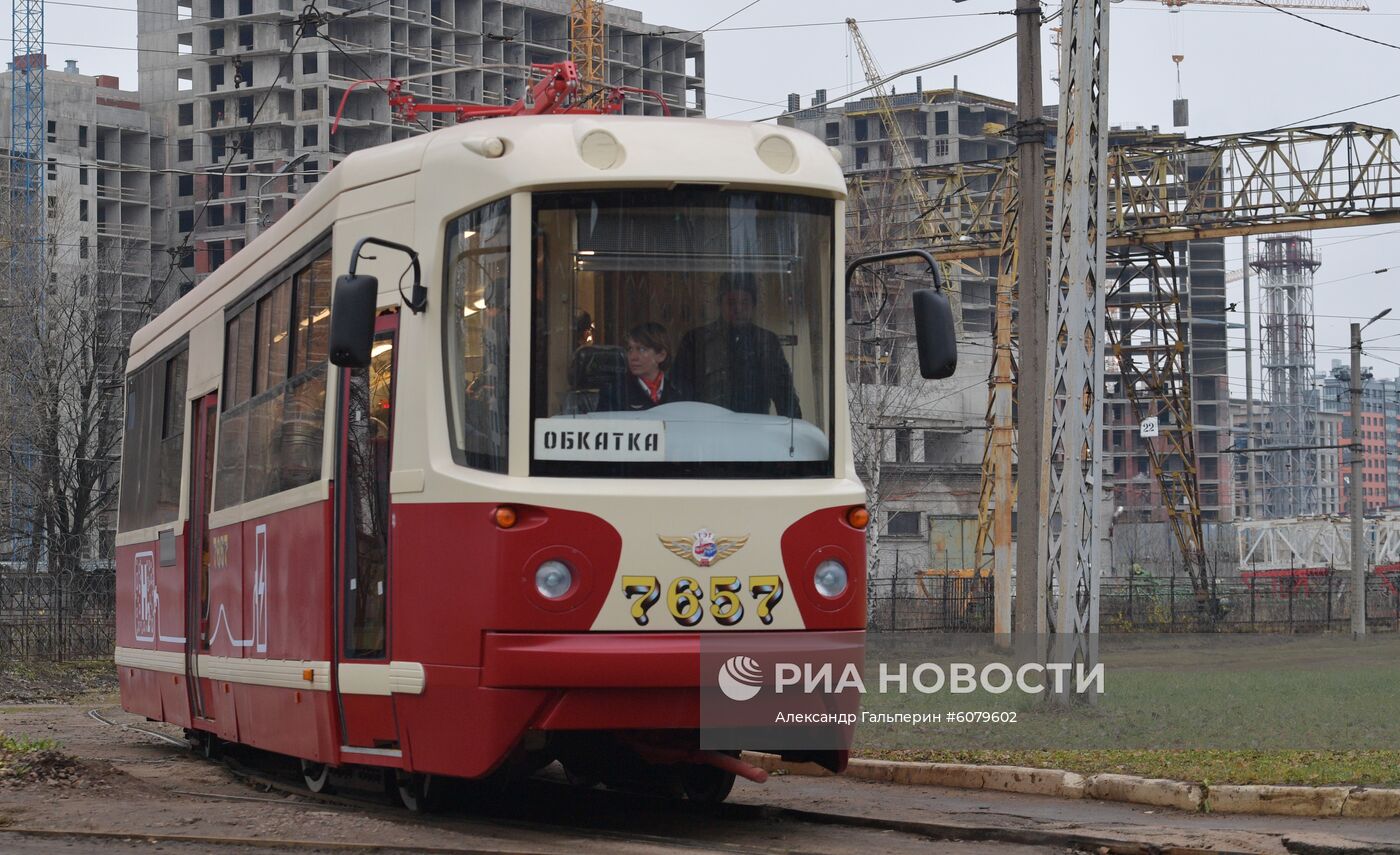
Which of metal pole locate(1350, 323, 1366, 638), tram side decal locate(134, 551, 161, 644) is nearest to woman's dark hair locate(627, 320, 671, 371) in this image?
tram side decal locate(134, 551, 161, 644)

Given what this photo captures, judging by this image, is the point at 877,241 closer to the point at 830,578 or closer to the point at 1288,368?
the point at 830,578

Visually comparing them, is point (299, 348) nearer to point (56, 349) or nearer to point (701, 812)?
point (701, 812)

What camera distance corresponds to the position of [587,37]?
102750mm

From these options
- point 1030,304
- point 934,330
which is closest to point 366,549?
point 934,330

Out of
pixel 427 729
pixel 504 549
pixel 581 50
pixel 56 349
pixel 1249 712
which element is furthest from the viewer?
pixel 581 50

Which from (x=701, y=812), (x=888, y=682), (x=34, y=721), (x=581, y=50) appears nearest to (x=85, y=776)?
(x=701, y=812)

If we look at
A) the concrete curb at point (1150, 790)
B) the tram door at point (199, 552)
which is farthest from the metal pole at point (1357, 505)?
the tram door at point (199, 552)

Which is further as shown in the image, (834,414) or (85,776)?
(85,776)

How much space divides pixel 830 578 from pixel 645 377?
1.31 meters

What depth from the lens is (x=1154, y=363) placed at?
175 ft

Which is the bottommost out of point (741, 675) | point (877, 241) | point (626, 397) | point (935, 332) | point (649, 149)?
point (741, 675)

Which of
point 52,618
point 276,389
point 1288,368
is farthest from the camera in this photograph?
point 1288,368

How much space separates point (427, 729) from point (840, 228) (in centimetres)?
323

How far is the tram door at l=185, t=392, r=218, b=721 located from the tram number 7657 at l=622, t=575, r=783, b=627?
5650 millimetres
